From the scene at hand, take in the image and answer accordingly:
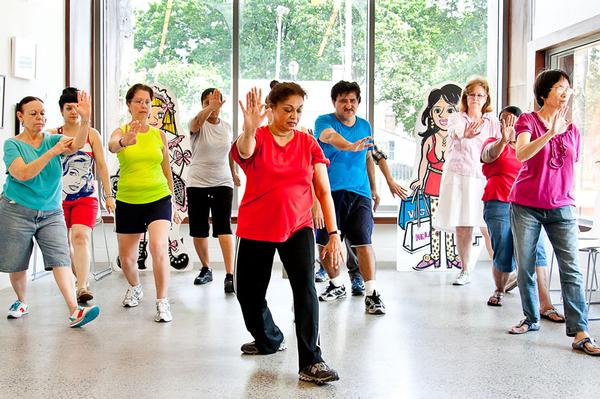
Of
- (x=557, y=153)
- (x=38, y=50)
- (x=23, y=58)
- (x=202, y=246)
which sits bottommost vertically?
(x=202, y=246)

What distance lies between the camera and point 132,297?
571 centimetres

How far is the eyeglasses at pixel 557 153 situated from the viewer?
4.37 metres

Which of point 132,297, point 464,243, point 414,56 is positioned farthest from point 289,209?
point 414,56

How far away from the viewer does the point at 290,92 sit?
3770 mm

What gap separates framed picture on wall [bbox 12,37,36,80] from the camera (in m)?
6.48

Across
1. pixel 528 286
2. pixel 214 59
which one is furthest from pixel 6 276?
pixel 528 286

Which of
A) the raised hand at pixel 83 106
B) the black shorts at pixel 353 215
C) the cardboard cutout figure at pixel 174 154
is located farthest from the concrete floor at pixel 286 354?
the cardboard cutout figure at pixel 174 154

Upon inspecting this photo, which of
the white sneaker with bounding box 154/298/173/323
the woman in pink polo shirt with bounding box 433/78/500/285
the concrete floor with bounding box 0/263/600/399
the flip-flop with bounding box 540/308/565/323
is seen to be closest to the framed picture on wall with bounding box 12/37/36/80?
the concrete floor with bounding box 0/263/600/399

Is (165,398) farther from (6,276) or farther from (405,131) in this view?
(405,131)

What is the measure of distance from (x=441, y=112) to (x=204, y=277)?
8.62 feet

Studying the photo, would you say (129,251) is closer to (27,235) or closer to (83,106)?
(27,235)

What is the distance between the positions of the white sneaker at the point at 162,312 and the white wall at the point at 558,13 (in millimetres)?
4032

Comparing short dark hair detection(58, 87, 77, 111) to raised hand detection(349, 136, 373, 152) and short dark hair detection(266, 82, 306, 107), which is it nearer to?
raised hand detection(349, 136, 373, 152)

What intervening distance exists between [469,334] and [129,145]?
2462 millimetres
